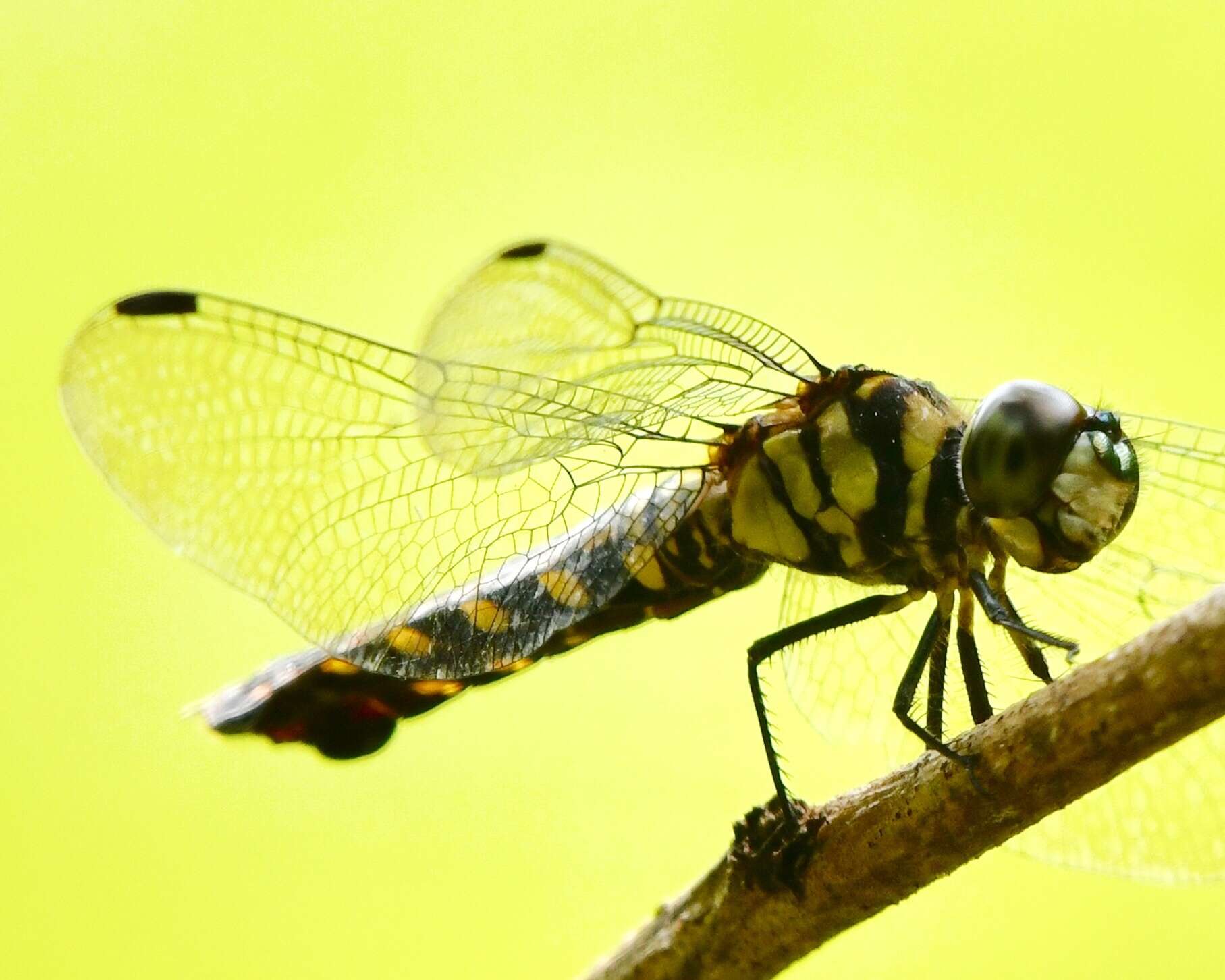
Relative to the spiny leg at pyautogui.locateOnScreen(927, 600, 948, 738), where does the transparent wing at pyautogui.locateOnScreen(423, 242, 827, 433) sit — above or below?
above

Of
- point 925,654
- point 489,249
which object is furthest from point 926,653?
point 489,249

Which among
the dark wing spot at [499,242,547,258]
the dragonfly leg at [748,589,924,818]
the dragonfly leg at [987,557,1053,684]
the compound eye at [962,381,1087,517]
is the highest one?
the dark wing spot at [499,242,547,258]

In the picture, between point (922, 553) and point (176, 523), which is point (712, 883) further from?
point (176, 523)

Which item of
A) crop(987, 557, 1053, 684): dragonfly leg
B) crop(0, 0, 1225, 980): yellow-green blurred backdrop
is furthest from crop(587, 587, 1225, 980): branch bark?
crop(0, 0, 1225, 980): yellow-green blurred backdrop

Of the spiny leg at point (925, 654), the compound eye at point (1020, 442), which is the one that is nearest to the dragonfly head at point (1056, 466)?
the compound eye at point (1020, 442)

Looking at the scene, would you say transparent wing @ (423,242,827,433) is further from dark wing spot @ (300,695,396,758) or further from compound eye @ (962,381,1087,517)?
dark wing spot @ (300,695,396,758)

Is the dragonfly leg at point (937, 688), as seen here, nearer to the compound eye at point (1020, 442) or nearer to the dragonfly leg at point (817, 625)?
the dragonfly leg at point (817, 625)
